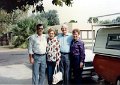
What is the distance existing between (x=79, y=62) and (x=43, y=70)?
100 centimetres

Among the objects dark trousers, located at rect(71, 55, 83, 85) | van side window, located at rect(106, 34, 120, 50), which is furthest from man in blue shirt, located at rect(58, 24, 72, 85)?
van side window, located at rect(106, 34, 120, 50)

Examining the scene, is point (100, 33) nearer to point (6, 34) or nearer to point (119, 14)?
point (119, 14)

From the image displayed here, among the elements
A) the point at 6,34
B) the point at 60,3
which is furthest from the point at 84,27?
the point at 60,3

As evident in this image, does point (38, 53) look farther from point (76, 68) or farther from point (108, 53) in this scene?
point (108, 53)

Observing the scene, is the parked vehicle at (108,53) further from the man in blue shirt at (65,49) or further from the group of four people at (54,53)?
the man in blue shirt at (65,49)

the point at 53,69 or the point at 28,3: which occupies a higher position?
the point at 28,3

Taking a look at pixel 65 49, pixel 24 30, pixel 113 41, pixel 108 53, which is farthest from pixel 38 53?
pixel 24 30

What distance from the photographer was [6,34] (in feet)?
190

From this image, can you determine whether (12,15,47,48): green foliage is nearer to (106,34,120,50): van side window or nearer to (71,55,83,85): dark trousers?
(106,34,120,50): van side window

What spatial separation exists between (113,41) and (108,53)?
1.22 feet

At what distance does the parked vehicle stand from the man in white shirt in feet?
5.34

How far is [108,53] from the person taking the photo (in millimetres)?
9305

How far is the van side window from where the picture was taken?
29.9 feet

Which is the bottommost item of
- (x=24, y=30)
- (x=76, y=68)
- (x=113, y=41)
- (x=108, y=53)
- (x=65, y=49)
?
(x=76, y=68)
